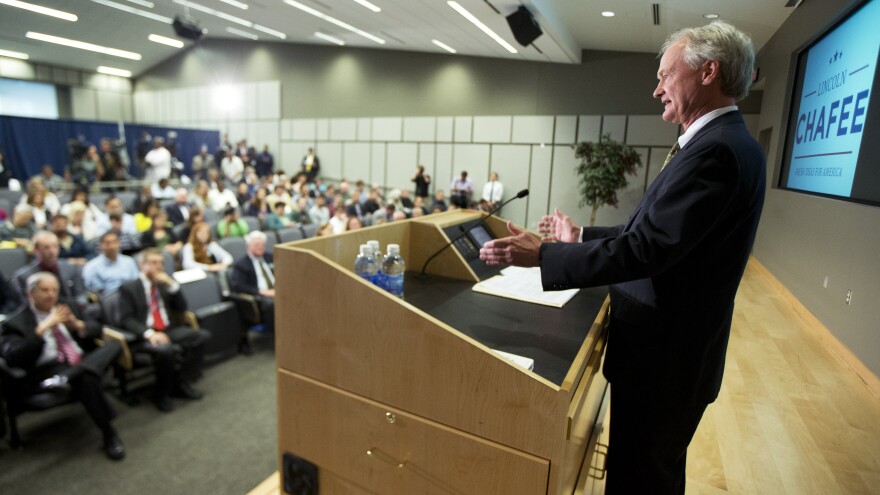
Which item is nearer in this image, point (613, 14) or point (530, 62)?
point (613, 14)

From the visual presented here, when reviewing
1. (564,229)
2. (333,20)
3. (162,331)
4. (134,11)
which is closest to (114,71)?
(134,11)

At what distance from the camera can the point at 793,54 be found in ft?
15.7

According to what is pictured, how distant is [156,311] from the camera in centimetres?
316

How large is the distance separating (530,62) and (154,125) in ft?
24.9

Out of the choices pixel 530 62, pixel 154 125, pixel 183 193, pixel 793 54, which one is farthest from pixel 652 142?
pixel 154 125

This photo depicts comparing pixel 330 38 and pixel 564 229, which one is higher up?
pixel 330 38

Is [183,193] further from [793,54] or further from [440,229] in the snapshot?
[793,54]

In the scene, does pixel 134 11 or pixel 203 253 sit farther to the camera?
pixel 203 253

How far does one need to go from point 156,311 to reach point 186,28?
3.14m

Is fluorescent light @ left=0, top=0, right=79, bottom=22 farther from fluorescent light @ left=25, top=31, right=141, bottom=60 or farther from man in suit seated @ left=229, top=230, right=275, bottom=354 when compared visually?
man in suit seated @ left=229, top=230, right=275, bottom=354

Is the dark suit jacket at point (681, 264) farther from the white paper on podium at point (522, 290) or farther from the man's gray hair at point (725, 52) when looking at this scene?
the white paper on podium at point (522, 290)

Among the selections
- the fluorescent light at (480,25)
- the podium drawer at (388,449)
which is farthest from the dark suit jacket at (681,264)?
the fluorescent light at (480,25)

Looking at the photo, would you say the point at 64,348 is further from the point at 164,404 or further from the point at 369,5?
the point at 369,5

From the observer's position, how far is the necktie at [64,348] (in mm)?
2592
